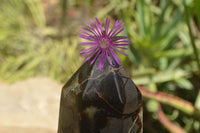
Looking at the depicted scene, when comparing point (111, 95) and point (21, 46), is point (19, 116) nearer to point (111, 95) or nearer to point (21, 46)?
point (111, 95)

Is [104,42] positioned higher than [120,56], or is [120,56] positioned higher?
[120,56]

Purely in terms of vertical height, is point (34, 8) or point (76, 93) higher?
point (34, 8)

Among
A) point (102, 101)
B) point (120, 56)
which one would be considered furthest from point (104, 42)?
point (120, 56)

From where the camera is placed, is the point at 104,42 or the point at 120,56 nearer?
the point at 104,42

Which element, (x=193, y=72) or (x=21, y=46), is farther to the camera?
(x=21, y=46)

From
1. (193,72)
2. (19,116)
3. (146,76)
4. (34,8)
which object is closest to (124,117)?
(19,116)

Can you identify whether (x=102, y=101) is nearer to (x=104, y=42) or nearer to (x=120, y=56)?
(x=104, y=42)

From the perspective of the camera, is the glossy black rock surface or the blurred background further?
the blurred background

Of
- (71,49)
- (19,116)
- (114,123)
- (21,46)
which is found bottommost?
(114,123)
